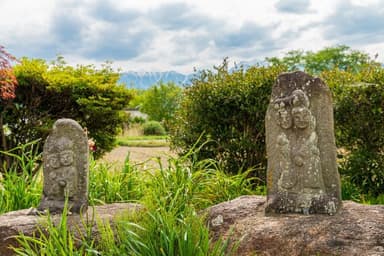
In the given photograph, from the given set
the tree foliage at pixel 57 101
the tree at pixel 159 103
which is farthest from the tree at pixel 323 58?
the tree foliage at pixel 57 101

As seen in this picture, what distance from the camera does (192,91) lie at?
8.09m

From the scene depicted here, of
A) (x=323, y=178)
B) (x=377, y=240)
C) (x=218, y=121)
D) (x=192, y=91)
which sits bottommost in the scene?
(x=377, y=240)

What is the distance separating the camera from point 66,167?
197 inches

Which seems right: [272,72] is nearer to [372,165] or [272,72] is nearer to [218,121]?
[218,121]

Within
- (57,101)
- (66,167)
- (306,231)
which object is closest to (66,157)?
(66,167)

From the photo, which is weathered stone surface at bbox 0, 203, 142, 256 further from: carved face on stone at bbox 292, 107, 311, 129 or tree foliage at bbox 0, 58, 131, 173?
tree foliage at bbox 0, 58, 131, 173

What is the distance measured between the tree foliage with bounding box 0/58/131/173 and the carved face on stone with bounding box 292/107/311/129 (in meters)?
6.07

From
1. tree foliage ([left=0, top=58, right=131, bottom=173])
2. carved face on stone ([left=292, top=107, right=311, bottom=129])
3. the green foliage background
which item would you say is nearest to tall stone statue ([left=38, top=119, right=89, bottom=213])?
carved face on stone ([left=292, top=107, right=311, bottom=129])

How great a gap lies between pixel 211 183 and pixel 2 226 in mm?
2357

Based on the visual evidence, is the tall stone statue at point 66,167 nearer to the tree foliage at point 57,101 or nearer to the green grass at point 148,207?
the green grass at point 148,207

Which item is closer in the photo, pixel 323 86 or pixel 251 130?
pixel 323 86

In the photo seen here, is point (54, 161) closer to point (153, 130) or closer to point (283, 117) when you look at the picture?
point (283, 117)

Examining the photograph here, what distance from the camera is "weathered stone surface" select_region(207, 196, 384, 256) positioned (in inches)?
148

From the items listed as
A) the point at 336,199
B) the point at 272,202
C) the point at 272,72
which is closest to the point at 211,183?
the point at 272,202
